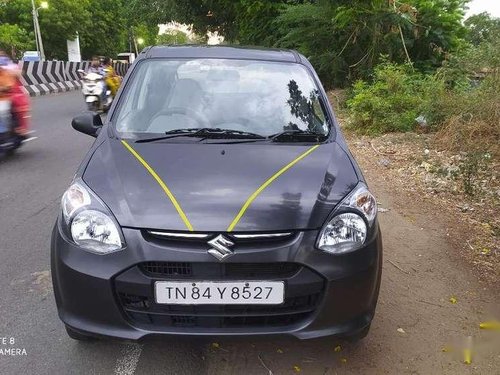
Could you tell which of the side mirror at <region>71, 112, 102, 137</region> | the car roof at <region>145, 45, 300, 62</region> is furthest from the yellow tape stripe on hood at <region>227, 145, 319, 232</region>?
the side mirror at <region>71, 112, 102, 137</region>

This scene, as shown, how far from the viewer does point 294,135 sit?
334 cm

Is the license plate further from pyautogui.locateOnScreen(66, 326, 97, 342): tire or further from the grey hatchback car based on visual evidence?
pyautogui.locateOnScreen(66, 326, 97, 342): tire

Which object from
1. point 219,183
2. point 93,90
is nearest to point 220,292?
point 219,183

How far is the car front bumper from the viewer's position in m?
2.35

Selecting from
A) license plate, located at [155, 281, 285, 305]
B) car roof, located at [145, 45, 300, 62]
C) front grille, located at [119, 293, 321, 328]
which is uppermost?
car roof, located at [145, 45, 300, 62]

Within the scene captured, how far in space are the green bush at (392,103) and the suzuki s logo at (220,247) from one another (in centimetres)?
753

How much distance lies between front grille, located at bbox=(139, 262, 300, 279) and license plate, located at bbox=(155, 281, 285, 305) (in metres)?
0.04

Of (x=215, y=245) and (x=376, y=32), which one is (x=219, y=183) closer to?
(x=215, y=245)

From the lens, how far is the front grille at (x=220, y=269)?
235cm

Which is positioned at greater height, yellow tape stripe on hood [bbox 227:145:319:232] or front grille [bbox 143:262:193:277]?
yellow tape stripe on hood [bbox 227:145:319:232]

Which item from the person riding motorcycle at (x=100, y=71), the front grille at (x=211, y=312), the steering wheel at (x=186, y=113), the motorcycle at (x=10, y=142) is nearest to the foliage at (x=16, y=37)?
the person riding motorcycle at (x=100, y=71)

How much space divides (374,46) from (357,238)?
11.9 m

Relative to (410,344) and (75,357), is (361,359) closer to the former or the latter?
(410,344)

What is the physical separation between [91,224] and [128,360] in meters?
0.86
